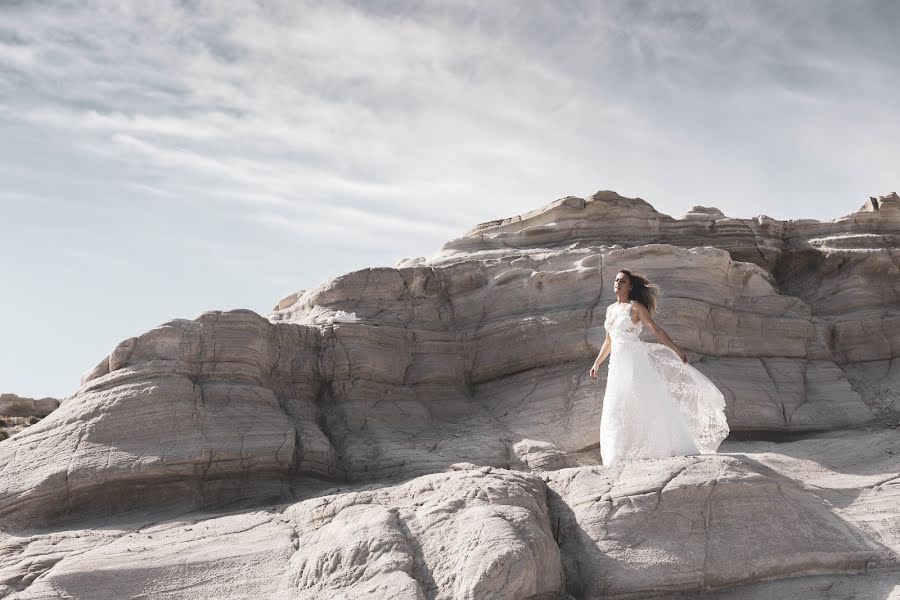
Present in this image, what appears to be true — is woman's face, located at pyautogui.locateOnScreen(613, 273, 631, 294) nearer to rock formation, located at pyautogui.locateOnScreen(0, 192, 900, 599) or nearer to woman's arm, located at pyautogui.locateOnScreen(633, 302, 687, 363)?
woman's arm, located at pyautogui.locateOnScreen(633, 302, 687, 363)

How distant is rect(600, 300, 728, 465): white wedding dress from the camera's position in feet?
36.6

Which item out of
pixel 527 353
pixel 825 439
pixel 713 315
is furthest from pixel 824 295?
pixel 527 353

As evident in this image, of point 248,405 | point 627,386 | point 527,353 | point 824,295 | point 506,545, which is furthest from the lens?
point 824,295

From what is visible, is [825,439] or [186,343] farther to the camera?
[825,439]

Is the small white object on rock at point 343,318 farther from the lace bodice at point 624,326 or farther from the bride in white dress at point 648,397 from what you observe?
the lace bodice at point 624,326

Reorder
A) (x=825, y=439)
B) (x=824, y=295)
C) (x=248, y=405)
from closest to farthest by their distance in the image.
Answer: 1. (x=248, y=405)
2. (x=825, y=439)
3. (x=824, y=295)

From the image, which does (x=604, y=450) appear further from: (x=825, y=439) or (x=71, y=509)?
(x=71, y=509)

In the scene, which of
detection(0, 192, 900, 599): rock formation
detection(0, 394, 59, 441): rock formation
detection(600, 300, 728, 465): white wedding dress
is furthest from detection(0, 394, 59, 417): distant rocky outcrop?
detection(600, 300, 728, 465): white wedding dress

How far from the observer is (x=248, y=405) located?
516 inches

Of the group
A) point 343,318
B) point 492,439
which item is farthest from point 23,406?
point 492,439

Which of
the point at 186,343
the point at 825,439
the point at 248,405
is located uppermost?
the point at 186,343

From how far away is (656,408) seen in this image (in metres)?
11.2

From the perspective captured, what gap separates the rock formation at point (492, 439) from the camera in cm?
949

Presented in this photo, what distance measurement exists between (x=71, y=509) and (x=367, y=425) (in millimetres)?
4486
